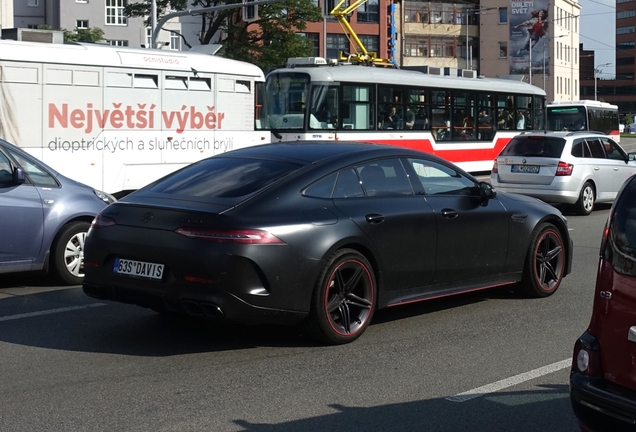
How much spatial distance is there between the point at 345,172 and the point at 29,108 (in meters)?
11.3

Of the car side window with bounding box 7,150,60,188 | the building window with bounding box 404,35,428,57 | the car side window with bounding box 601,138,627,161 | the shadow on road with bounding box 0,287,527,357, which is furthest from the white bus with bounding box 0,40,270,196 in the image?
the building window with bounding box 404,35,428,57

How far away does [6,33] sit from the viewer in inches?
704

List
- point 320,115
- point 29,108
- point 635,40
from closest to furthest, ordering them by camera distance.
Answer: point 29,108 < point 320,115 < point 635,40

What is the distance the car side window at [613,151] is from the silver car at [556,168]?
206 mm

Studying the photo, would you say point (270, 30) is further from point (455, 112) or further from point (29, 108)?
point (29, 108)

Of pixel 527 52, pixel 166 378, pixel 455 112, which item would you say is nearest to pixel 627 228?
pixel 166 378

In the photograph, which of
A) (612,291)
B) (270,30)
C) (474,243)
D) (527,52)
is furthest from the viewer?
(527,52)

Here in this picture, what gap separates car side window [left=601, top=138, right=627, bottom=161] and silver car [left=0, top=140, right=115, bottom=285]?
1227 centimetres

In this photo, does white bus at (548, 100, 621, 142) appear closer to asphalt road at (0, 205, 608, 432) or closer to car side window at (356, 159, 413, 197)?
asphalt road at (0, 205, 608, 432)

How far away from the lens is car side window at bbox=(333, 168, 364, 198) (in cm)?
753

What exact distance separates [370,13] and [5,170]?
75.5 meters

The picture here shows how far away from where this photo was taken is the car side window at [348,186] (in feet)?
24.7

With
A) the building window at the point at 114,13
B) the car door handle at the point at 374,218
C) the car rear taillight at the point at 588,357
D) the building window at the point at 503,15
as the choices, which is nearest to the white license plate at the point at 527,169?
the car door handle at the point at 374,218

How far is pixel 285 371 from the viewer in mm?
6547
